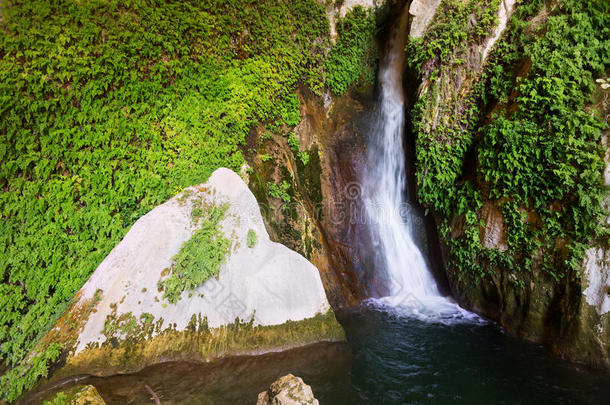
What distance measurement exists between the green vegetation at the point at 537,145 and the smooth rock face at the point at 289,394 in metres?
4.91

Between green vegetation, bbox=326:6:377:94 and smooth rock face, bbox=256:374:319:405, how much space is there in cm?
760

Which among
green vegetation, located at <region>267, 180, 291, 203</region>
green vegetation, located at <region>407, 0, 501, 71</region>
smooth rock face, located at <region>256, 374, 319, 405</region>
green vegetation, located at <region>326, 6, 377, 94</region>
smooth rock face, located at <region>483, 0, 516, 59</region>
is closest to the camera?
smooth rock face, located at <region>256, 374, 319, 405</region>

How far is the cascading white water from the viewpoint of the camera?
7285mm

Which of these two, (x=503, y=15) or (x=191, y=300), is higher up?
(x=503, y=15)

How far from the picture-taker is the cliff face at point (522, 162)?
14.9 ft

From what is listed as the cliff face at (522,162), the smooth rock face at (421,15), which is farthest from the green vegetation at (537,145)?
the smooth rock face at (421,15)

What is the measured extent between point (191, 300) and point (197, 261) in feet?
2.13

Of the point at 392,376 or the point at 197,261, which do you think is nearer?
the point at 392,376

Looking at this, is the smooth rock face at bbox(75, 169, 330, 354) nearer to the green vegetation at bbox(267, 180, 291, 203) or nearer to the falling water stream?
the falling water stream

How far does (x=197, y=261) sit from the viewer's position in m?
4.61

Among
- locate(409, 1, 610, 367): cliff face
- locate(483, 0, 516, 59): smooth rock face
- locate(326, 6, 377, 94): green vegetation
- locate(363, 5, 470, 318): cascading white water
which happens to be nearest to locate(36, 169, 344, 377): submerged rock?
locate(363, 5, 470, 318): cascading white water

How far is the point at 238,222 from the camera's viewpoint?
5.12 metres

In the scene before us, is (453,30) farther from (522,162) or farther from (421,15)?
(522,162)

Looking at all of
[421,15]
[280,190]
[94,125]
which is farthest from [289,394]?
[421,15]
